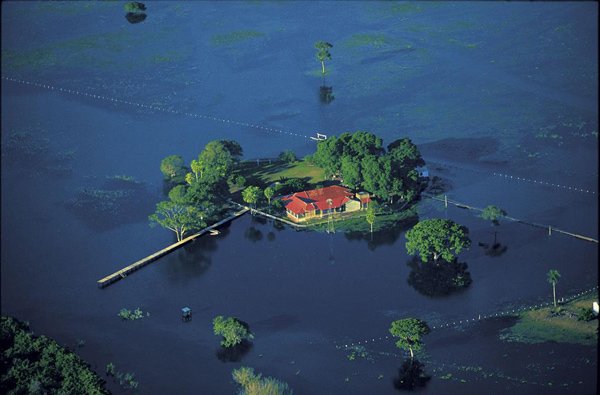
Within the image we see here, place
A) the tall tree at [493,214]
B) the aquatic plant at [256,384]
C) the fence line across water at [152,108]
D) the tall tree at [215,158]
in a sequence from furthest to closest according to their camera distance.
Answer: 1. the fence line across water at [152,108]
2. the tall tree at [215,158]
3. the tall tree at [493,214]
4. the aquatic plant at [256,384]

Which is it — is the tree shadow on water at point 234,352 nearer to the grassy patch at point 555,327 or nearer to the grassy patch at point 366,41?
the grassy patch at point 555,327

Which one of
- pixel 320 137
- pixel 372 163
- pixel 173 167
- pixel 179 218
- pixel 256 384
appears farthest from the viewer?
pixel 320 137

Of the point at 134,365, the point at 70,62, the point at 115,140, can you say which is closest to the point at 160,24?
the point at 70,62

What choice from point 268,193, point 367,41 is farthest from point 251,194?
point 367,41

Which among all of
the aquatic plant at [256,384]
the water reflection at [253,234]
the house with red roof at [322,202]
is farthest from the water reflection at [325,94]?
the aquatic plant at [256,384]

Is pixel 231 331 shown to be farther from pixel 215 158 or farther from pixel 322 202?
pixel 215 158

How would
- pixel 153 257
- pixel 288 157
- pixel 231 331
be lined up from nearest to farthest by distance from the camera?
pixel 231 331, pixel 153 257, pixel 288 157

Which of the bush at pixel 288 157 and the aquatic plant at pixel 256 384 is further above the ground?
the bush at pixel 288 157
